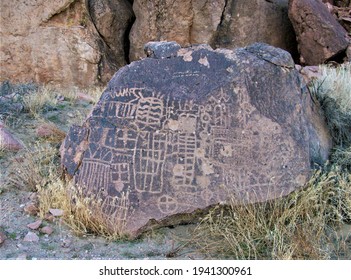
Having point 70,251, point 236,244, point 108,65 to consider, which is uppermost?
point 236,244

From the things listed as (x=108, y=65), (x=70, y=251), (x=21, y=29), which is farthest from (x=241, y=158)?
(x=21, y=29)

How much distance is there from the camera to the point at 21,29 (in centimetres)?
860

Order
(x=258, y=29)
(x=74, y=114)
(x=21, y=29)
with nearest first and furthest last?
(x=74, y=114)
(x=21, y=29)
(x=258, y=29)

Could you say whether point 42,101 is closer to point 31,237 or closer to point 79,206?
point 79,206

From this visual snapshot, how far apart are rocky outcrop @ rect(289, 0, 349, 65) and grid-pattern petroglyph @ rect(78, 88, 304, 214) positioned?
6099 millimetres

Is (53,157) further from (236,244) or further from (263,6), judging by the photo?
(263,6)

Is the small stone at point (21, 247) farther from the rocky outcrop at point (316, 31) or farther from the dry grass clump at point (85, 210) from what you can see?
the rocky outcrop at point (316, 31)

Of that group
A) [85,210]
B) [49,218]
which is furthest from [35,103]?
[85,210]

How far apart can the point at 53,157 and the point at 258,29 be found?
634cm

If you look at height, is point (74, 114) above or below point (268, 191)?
below

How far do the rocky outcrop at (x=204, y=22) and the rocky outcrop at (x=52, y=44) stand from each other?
80 centimetres

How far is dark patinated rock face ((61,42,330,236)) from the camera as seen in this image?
327 centimetres

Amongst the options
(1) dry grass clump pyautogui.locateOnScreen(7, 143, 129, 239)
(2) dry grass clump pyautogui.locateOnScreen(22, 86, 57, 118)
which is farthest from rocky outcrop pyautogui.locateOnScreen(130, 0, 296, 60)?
(1) dry grass clump pyautogui.locateOnScreen(7, 143, 129, 239)

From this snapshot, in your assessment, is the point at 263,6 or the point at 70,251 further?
the point at 263,6
